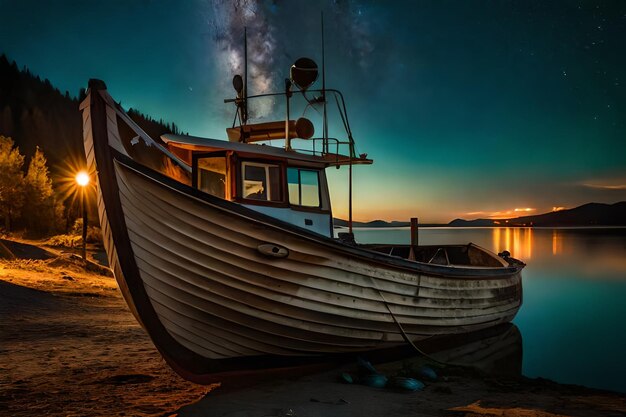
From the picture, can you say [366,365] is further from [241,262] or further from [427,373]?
[241,262]

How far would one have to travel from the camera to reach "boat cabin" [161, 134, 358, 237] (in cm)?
707

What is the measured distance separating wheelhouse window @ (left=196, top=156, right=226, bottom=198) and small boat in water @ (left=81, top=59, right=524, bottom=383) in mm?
18

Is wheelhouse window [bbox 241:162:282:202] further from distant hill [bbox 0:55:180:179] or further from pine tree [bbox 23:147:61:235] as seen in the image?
distant hill [bbox 0:55:180:179]

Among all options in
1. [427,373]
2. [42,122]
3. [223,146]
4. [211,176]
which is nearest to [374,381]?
[427,373]

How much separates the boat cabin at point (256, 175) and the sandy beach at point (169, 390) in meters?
2.69

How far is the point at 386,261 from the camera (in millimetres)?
7004

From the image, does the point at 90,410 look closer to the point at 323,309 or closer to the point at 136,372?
the point at 136,372

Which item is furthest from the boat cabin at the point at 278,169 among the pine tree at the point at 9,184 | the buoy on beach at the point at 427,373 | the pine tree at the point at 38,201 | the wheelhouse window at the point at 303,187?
the pine tree at the point at 38,201

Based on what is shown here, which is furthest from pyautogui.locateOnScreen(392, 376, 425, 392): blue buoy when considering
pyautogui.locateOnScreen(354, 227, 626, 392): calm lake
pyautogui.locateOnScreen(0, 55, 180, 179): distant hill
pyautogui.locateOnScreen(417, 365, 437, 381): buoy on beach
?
pyautogui.locateOnScreen(0, 55, 180, 179): distant hill

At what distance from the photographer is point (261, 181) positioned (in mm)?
7352

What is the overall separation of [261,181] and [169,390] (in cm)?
337

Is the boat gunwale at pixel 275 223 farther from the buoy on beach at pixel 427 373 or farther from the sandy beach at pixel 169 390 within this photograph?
the sandy beach at pixel 169 390

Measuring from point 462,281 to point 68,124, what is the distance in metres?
121

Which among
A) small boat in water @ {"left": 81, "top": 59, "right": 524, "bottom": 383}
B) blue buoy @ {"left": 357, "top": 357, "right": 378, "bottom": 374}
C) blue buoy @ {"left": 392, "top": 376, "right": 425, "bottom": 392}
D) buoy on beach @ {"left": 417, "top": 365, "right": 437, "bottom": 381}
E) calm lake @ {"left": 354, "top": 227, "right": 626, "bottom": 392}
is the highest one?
small boat in water @ {"left": 81, "top": 59, "right": 524, "bottom": 383}
